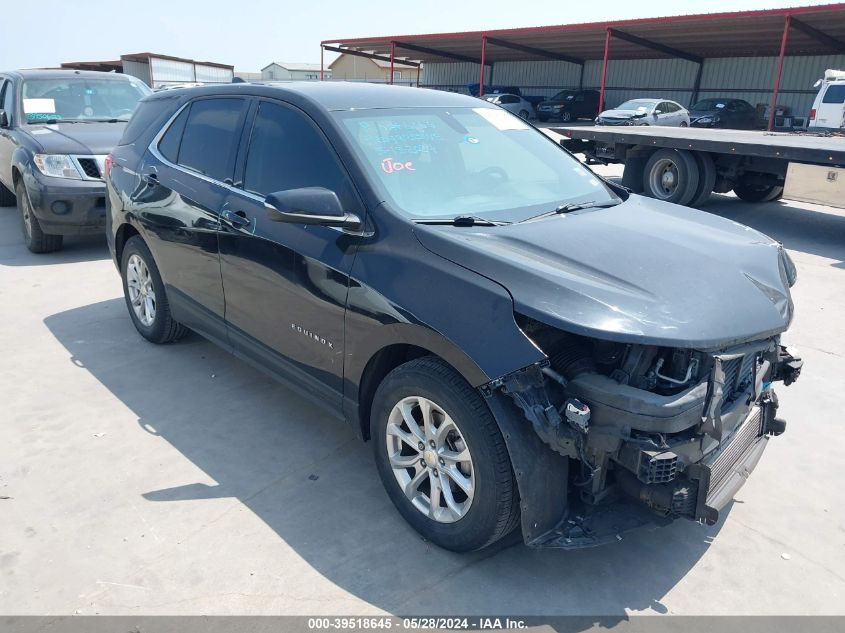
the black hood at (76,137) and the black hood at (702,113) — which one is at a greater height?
the black hood at (702,113)

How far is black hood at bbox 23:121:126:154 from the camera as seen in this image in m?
7.35

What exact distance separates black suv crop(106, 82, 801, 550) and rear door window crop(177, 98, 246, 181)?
0.07 ft

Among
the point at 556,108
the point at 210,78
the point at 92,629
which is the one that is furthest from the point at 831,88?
the point at 210,78

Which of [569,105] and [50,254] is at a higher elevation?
[569,105]

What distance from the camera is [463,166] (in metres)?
3.51

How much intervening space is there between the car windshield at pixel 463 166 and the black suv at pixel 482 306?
1 cm

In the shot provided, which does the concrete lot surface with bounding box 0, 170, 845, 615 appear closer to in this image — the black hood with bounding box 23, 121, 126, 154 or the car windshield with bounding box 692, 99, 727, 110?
the black hood with bounding box 23, 121, 126, 154

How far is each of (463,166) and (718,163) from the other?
27.2ft

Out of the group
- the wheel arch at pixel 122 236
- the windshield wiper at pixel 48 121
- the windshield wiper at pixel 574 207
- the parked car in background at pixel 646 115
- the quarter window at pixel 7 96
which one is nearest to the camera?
the windshield wiper at pixel 574 207

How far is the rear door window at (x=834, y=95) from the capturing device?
19.4 m

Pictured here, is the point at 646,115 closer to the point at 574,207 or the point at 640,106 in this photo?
the point at 640,106

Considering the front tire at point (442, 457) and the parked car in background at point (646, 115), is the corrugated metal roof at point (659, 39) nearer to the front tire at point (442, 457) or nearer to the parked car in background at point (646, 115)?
the parked car in background at point (646, 115)

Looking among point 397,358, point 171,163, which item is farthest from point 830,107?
point 397,358

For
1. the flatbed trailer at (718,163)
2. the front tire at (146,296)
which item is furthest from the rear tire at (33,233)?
the flatbed trailer at (718,163)
